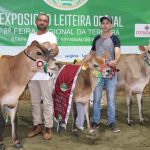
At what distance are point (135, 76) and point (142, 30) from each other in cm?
252

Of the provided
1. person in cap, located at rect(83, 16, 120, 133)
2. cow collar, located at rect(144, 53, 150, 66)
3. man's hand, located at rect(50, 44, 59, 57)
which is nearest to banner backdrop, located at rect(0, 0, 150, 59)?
cow collar, located at rect(144, 53, 150, 66)

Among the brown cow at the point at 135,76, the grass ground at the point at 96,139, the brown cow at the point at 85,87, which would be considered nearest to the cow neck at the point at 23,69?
the brown cow at the point at 85,87

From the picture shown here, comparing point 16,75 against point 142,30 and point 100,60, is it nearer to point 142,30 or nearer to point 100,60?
point 100,60

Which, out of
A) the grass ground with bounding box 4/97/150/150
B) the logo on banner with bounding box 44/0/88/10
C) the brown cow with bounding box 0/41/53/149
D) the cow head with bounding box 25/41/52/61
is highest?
the logo on banner with bounding box 44/0/88/10

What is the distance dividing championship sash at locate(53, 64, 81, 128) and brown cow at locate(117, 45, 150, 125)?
1.48 meters

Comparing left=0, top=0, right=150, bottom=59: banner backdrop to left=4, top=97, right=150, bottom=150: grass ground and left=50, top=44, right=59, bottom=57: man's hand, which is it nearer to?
left=4, top=97, right=150, bottom=150: grass ground

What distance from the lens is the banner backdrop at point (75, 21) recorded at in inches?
375

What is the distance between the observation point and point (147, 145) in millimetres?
6227

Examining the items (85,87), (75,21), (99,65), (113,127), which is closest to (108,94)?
(85,87)

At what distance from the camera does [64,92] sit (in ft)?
21.4

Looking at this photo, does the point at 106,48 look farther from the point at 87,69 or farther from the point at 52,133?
the point at 52,133

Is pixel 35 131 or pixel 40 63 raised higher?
pixel 40 63

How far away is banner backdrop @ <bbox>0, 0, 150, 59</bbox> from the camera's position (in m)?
9.52

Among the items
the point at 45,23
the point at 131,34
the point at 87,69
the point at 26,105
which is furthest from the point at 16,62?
the point at 131,34
